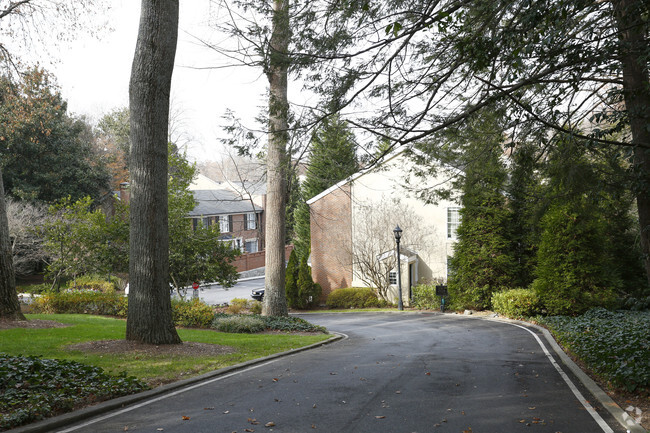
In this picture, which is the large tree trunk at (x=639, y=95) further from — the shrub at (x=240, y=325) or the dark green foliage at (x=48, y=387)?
the shrub at (x=240, y=325)

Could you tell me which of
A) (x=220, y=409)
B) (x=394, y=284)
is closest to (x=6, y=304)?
(x=220, y=409)

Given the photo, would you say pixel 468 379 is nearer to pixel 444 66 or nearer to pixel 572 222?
pixel 444 66

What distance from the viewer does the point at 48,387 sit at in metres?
6.57

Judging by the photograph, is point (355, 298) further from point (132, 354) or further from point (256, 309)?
→ point (132, 354)

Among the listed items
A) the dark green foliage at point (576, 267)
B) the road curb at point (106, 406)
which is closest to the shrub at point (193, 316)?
the road curb at point (106, 406)

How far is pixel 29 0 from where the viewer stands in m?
14.8

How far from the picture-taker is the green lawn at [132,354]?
8.58 m

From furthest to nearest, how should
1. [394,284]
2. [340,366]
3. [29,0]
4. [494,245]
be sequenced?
1. [394,284]
2. [494,245]
3. [29,0]
4. [340,366]

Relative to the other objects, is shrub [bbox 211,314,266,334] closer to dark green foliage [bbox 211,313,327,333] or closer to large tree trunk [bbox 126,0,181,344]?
dark green foliage [bbox 211,313,327,333]

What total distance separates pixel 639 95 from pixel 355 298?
24443 millimetres

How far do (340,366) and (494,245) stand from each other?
54.3ft

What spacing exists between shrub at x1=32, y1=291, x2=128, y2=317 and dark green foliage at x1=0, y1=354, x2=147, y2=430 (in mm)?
12267

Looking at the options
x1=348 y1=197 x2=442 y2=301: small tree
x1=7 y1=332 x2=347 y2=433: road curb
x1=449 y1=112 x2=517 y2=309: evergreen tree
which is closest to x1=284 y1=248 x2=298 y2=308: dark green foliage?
x1=348 y1=197 x2=442 y2=301: small tree

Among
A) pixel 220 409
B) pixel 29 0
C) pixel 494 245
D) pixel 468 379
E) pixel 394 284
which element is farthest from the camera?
pixel 394 284
